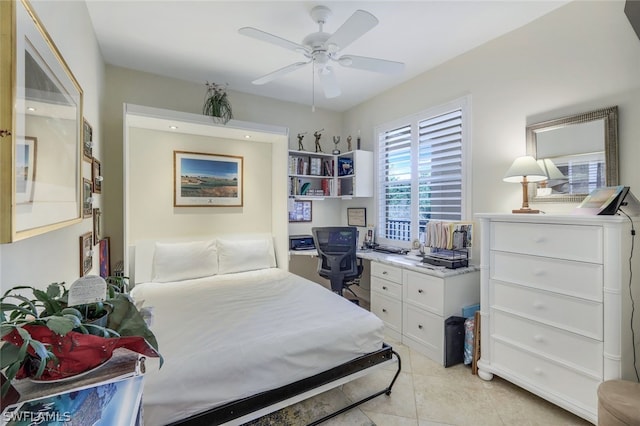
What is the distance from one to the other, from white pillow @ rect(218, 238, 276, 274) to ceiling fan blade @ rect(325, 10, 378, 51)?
236cm

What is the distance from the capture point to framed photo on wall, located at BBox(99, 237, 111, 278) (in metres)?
2.56

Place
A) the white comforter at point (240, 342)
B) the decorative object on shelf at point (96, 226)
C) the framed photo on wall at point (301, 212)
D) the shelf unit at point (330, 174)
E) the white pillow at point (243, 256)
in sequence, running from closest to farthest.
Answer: the white comforter at point (240, 342), the decorative object on shelf at point (96, 226), the white pillow at point (243, 256), the shelf unit at point (330, 174), the framed photo on wall at point (301, 212)

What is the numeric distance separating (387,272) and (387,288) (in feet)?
0.56

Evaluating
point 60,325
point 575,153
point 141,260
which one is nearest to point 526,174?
point 575,153

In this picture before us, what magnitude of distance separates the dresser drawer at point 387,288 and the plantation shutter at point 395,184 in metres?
0.71

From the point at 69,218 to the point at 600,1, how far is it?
350 centimetres

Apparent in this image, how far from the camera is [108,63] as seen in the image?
296 cm

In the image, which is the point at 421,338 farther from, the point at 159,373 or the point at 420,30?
the point at 420,30

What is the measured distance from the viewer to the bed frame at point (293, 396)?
138 centimetres

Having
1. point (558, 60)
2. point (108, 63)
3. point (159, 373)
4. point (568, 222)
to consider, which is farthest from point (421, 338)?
point (108, 63)

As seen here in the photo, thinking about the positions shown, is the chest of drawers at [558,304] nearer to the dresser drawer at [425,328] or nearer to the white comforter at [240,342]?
the dresser drawer at [425,328]

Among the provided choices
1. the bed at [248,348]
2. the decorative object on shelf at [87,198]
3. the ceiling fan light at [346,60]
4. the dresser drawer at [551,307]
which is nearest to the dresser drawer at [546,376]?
the dresser drawer at [551,307]

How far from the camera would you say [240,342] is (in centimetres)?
159

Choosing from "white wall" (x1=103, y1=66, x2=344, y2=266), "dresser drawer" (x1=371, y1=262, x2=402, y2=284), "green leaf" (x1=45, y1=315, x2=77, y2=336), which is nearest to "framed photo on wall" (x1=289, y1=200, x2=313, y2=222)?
"white wall" (x1=103, y1=66, x2=344, y2=266)
